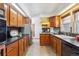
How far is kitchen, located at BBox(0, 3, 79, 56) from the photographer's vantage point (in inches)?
74.0

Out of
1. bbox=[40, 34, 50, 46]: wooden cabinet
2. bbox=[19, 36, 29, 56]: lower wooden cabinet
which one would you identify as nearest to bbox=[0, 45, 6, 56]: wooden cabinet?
bbox=[19, 36, 29, 56]: lower wooden cabinet

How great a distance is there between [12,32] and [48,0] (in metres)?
1.77

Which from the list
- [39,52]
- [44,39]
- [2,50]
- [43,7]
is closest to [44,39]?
[44,39]

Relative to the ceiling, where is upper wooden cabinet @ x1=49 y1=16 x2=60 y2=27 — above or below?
below

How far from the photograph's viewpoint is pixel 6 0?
1641 millimetres

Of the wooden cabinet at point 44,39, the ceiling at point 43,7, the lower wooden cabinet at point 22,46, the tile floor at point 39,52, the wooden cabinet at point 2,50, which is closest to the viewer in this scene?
the wooden cabinet at point 2,50

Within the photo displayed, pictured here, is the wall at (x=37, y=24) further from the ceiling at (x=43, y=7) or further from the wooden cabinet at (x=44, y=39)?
the ceiling at (x=43, y=7)

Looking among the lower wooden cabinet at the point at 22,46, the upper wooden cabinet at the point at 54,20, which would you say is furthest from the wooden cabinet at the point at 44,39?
the lower wooden cabinet at the point at 22,46

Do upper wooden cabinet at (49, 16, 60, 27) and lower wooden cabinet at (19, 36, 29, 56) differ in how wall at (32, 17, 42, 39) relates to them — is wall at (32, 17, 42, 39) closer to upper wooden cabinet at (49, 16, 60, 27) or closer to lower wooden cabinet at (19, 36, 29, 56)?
upper wooden cabinet at (49, 16, 60, 27)

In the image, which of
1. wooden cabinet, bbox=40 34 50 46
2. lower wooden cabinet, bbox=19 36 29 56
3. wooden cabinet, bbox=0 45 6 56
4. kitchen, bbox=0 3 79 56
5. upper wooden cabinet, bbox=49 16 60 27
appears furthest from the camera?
wooden cabinet, bbox=40 34 50 46

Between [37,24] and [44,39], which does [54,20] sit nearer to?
[37,24]

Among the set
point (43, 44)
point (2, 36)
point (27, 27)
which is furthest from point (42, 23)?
point (2, 36)

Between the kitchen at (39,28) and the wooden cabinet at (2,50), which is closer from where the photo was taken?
the wooden cabinet at (2,50)

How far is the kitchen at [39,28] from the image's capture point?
6.16 feet
